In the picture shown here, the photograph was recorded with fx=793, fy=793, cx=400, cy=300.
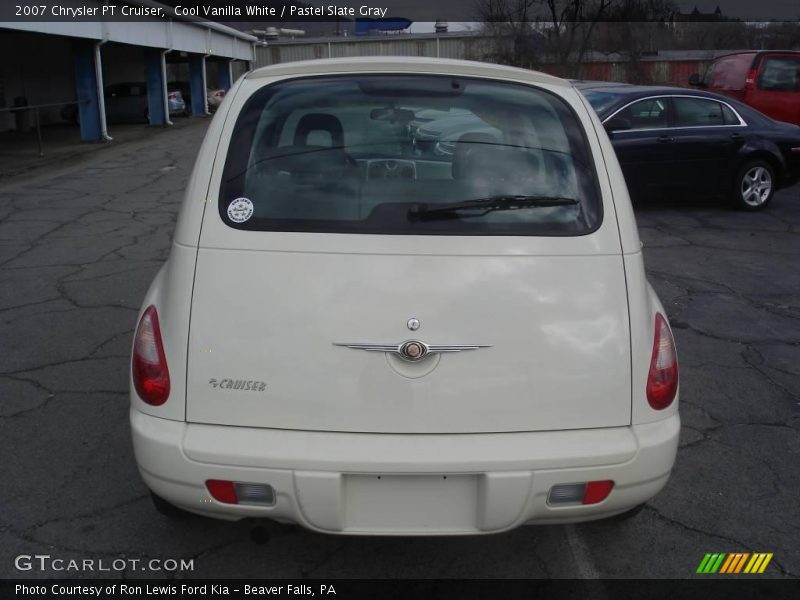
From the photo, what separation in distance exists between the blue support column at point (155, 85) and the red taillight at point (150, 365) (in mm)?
22932

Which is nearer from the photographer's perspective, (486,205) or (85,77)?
(486,205)

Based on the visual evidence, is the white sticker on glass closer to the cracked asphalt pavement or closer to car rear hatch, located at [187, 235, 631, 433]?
car rear hatch, located at [187, 235, 631, 433]

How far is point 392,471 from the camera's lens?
2375mm

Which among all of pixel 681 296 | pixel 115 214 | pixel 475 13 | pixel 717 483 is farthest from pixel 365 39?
pixel 717 483

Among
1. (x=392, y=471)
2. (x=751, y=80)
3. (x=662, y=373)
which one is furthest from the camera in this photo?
(x=751, y=80)

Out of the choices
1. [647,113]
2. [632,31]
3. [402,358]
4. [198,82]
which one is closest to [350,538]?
[402,358]

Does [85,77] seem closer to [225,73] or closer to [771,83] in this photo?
[771,83]

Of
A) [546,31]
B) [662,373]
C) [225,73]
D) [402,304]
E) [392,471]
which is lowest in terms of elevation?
[392,471]

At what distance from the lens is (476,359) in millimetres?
2465

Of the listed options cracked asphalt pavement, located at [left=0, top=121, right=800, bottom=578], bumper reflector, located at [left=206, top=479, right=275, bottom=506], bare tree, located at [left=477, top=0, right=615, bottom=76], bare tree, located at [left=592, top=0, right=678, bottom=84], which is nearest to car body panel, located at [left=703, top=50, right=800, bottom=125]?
cracked asphalt pavement, located at [left=0, top=121, right=800, bottom=578]

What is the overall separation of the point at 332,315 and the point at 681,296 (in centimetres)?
481

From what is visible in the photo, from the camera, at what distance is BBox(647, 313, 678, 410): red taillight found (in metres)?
2.59

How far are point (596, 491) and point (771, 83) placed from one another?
1359cm

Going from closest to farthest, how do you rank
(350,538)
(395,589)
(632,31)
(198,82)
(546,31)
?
1. (395,589)
2. (350,538)
3. (546,31)
4. (632,31)
5. (198,82)
